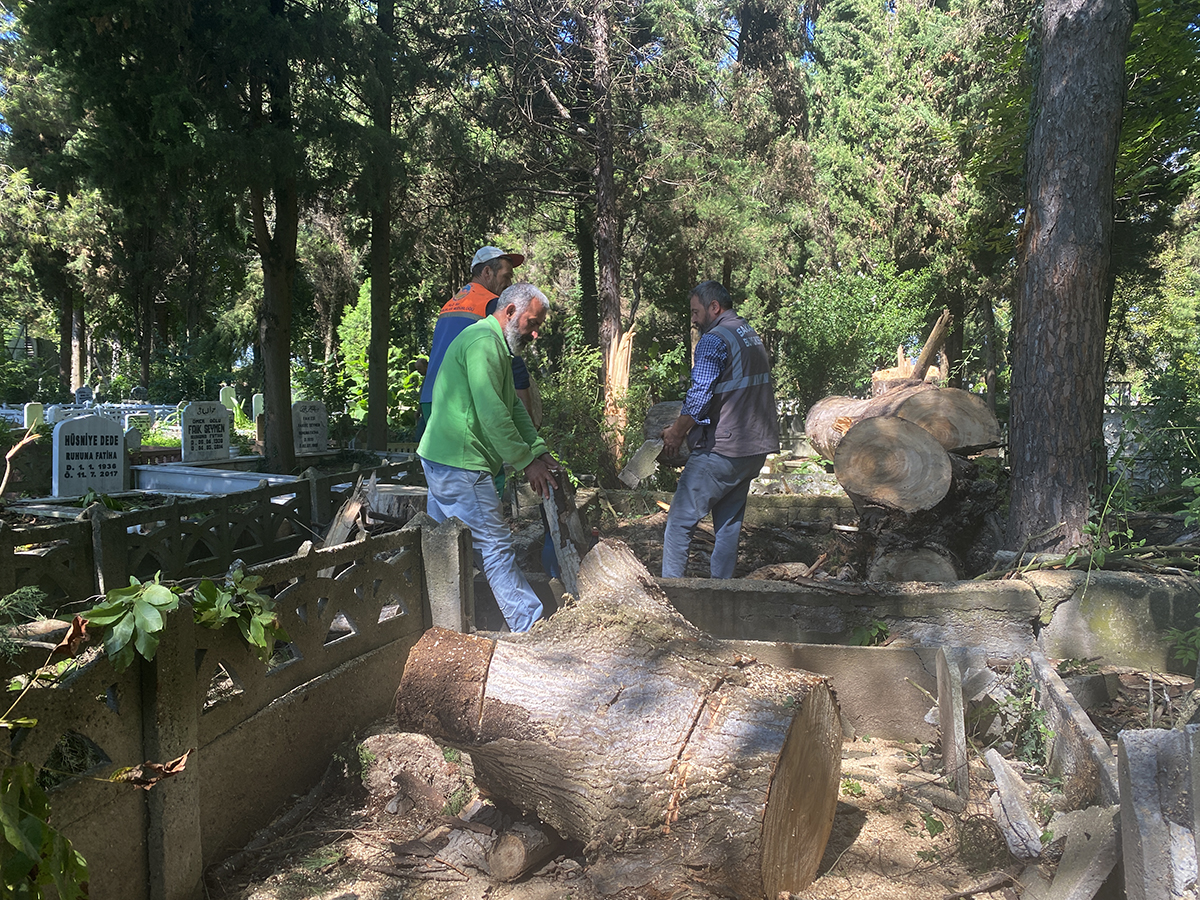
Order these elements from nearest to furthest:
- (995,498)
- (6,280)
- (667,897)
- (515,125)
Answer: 1. (667,897)
2. (995,498)
3. (515,125)
4. (6,280)

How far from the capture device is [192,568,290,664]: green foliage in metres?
2.64

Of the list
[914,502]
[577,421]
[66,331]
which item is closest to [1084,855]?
[914,502]

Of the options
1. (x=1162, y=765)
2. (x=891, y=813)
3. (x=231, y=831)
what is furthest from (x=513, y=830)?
(x=1162, y=765)

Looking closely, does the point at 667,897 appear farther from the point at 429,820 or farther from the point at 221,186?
the point at 221,186

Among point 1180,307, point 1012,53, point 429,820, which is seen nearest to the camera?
point 429,820

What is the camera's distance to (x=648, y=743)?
99.4 inches

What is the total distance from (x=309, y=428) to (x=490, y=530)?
32.9ft

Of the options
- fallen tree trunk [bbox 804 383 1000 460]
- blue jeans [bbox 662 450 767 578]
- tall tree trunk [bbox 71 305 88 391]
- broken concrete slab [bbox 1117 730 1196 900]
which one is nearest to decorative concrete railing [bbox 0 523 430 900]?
blue jeans [bbox 662 450 767 578]

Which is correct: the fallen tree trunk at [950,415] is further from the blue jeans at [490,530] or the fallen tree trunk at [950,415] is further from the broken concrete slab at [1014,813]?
the broken concrete slab at [1014,813]

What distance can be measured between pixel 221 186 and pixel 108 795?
8661 millimetres

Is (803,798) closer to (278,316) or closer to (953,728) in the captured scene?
(953,728)

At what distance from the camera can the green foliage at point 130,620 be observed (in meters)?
2.20

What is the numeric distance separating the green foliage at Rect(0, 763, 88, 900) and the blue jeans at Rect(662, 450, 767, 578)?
333cm

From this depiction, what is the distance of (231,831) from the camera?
2.78 metres
